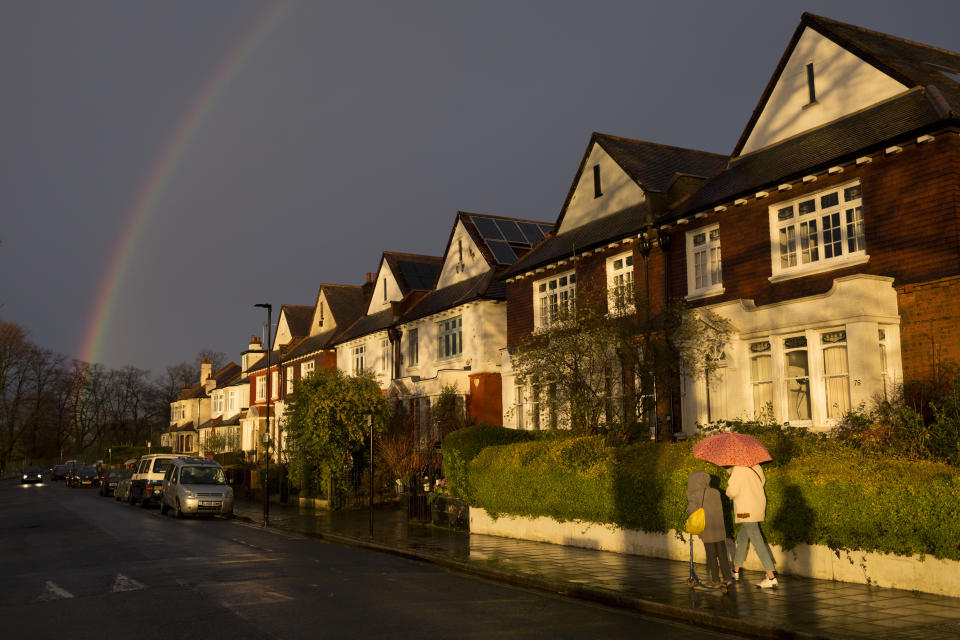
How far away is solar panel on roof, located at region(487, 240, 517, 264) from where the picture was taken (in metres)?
32.6

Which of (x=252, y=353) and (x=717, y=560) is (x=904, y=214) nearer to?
(x=717, y=560)

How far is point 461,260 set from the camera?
114 feet

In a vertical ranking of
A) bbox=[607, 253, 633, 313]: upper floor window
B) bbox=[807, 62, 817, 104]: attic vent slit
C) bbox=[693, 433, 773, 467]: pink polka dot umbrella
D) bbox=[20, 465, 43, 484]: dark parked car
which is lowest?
bbox=[20, 465, 43, 484]: dark parked car

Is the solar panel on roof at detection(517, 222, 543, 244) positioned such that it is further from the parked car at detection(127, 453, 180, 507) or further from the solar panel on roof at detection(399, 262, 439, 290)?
the parked car at detection(127, 453, 180, 507)

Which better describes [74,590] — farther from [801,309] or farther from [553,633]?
Answer: [801,309]

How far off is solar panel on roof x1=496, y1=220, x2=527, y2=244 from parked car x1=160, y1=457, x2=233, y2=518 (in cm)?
1504

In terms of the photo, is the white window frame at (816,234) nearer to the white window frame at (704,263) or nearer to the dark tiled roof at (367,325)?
the white window frame at (704,263)

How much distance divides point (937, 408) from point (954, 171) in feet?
15.3

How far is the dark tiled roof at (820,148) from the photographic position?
1611 cm

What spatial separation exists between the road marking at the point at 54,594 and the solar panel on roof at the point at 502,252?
22430 millimetres

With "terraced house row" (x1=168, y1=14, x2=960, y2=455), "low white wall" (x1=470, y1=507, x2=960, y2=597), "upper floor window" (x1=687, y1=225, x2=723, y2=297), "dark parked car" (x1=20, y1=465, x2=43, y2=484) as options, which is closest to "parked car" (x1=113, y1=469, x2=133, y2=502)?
"terraced house row" (x1=168, y1=14, x2=960, y2=455)

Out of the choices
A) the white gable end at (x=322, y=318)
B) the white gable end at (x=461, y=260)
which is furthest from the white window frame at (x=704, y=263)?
the white gable end at (x=322, y=318)

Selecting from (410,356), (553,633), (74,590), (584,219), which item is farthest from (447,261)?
(553,633)

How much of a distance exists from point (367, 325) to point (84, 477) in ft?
101
